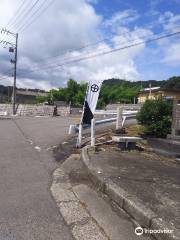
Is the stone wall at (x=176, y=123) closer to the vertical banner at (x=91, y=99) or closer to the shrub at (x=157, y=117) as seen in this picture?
the shrub at (x=157, y=117)

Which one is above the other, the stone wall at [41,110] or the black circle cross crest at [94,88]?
the black circle cross crest at [94,88]

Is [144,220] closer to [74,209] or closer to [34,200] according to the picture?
[74,209]

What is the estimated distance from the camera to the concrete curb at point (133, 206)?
3.80 meters

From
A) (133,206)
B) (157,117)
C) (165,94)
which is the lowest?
(133,206)

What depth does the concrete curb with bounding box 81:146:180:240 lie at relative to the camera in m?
3.80

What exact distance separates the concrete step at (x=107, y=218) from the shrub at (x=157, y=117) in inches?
195

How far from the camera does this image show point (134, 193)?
197 inches

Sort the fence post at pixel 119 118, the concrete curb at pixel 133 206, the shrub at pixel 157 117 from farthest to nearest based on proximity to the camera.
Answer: the fence post at pixel 119 118
the shrub at pixel 157 117
the concrete curb at pixel 133 206

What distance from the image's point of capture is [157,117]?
10.1 metres

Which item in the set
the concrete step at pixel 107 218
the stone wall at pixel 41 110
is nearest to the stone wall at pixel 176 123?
the concrete step at pixel 107 218

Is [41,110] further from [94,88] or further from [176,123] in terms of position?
[176,123]

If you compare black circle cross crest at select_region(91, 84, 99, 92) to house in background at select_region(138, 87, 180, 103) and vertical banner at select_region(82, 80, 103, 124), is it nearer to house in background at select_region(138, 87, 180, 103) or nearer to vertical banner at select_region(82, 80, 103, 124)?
vertical banner at select_region(82, 80, 103, 124)

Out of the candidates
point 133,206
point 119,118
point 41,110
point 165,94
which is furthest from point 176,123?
point 41,110

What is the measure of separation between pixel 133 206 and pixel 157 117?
239 inches
